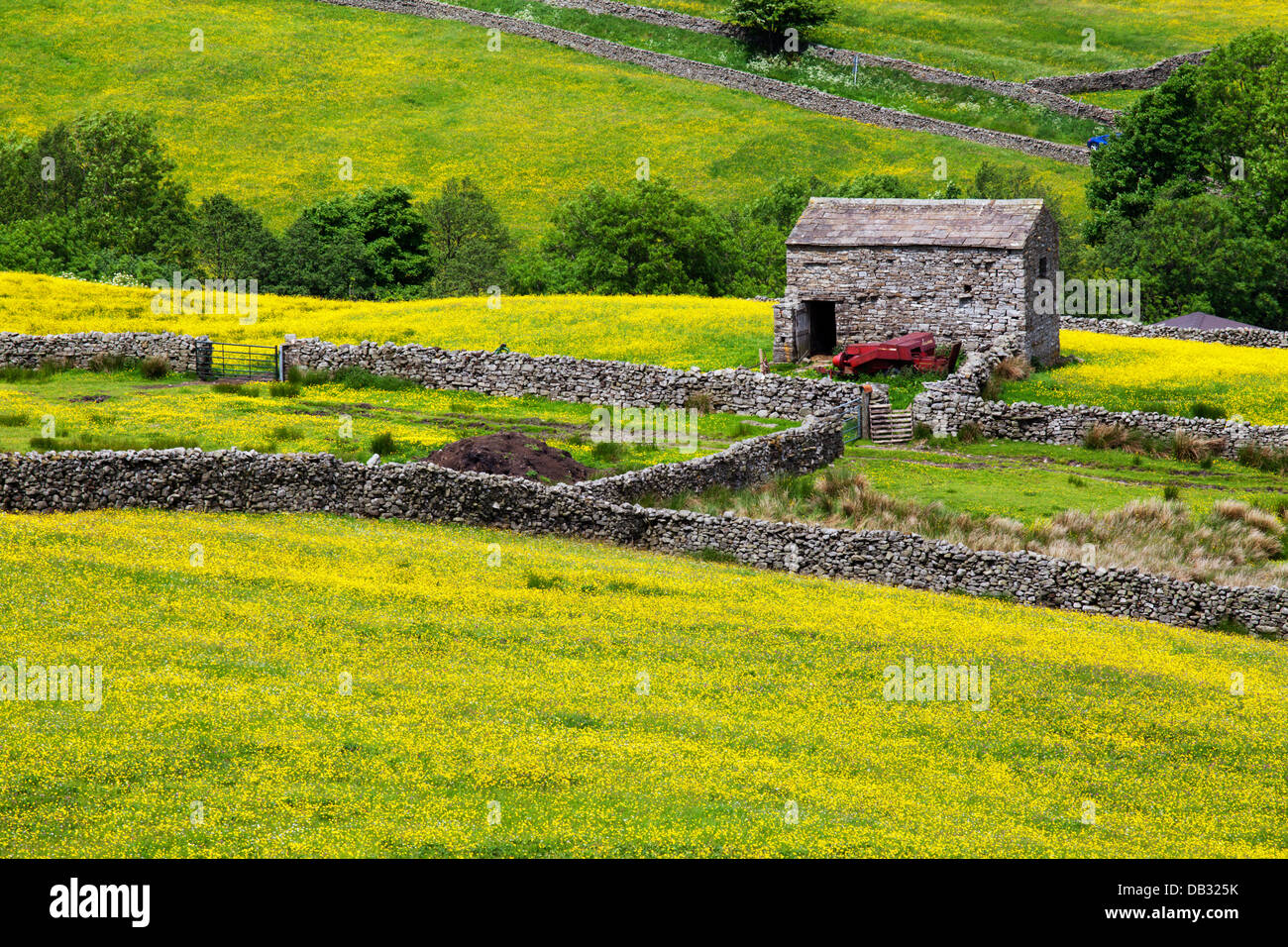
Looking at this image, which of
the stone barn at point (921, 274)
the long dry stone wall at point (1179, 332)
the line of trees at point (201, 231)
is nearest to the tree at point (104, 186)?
the line of trees at point (201, 231)

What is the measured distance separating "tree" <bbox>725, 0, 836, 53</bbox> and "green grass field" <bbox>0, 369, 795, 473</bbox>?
231ft

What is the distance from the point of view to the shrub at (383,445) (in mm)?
37812

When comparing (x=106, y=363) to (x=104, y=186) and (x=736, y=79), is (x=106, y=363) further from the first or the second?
(x=736, y=79)

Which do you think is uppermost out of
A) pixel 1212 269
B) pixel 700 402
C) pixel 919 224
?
pixel 919 224

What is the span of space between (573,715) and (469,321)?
3890 cm

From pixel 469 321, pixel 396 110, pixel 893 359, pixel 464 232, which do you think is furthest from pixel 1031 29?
pixel 893 359

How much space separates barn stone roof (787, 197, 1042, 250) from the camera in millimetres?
49312

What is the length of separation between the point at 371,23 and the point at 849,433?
8583cm

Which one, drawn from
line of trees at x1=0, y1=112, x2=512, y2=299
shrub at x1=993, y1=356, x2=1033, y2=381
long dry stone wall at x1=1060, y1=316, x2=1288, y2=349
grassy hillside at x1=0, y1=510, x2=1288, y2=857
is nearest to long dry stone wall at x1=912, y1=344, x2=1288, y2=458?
shrub at x1=993, y1=356, x2=1033, y2=381

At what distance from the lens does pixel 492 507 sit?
3316 cm

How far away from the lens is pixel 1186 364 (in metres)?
51.3

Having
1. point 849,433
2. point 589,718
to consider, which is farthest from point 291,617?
point 849,433

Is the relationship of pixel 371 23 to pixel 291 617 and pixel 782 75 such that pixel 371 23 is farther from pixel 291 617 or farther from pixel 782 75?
pixel 291 617

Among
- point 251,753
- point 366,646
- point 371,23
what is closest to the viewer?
point 251,753
